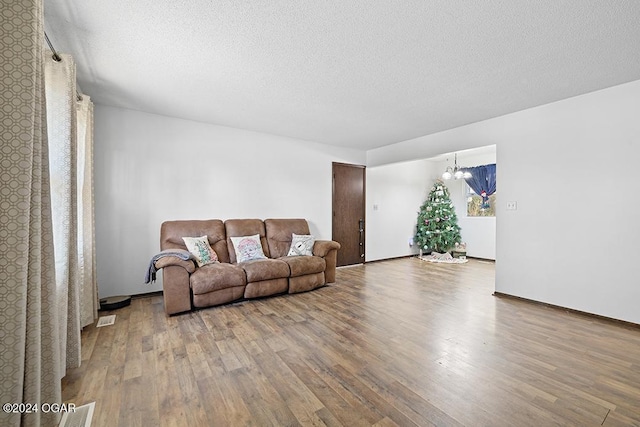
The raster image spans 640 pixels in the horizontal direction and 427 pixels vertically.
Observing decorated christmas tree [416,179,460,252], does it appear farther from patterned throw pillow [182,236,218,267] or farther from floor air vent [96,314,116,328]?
floor air vent [96,314,116,328]

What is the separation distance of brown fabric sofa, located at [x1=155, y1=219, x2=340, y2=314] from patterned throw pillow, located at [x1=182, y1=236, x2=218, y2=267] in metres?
0.12

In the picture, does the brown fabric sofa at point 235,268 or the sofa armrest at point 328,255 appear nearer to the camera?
the brown fabric sofa at point 235,268

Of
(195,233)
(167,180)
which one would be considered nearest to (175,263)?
(195,233)

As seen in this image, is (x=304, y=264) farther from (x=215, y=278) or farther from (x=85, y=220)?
(x=85, y=220)

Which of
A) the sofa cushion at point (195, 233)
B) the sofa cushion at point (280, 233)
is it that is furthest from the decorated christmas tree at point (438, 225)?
the sofa cushion at point (195, 233)

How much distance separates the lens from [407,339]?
2574mm

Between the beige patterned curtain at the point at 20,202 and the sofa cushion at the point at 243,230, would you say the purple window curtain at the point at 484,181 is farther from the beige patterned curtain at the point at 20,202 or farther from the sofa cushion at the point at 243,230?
the beige patterned curtain at the point at 20,202

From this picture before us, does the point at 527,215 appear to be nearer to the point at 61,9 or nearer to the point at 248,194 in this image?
the point at 248,194

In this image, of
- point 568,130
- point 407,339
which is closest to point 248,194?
point 407,339

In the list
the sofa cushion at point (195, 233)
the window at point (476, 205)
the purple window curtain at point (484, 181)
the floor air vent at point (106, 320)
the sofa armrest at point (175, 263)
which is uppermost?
the purple window curtain at point (484, 181)

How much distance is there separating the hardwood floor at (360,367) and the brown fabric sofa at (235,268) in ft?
0.78

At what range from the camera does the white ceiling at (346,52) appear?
74.8 inches

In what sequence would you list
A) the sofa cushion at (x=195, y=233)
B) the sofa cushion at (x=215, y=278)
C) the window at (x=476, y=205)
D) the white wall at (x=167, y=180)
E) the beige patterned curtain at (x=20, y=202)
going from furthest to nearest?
the window at (x=476, y=205) → the sofa cushion at (x=195, y=233) → the white wall at (x=167, y=180) → the sofa cushion at (x=215, y=278) → the beige patterned curtain at (x=20, y=202)

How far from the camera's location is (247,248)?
4152 mm
